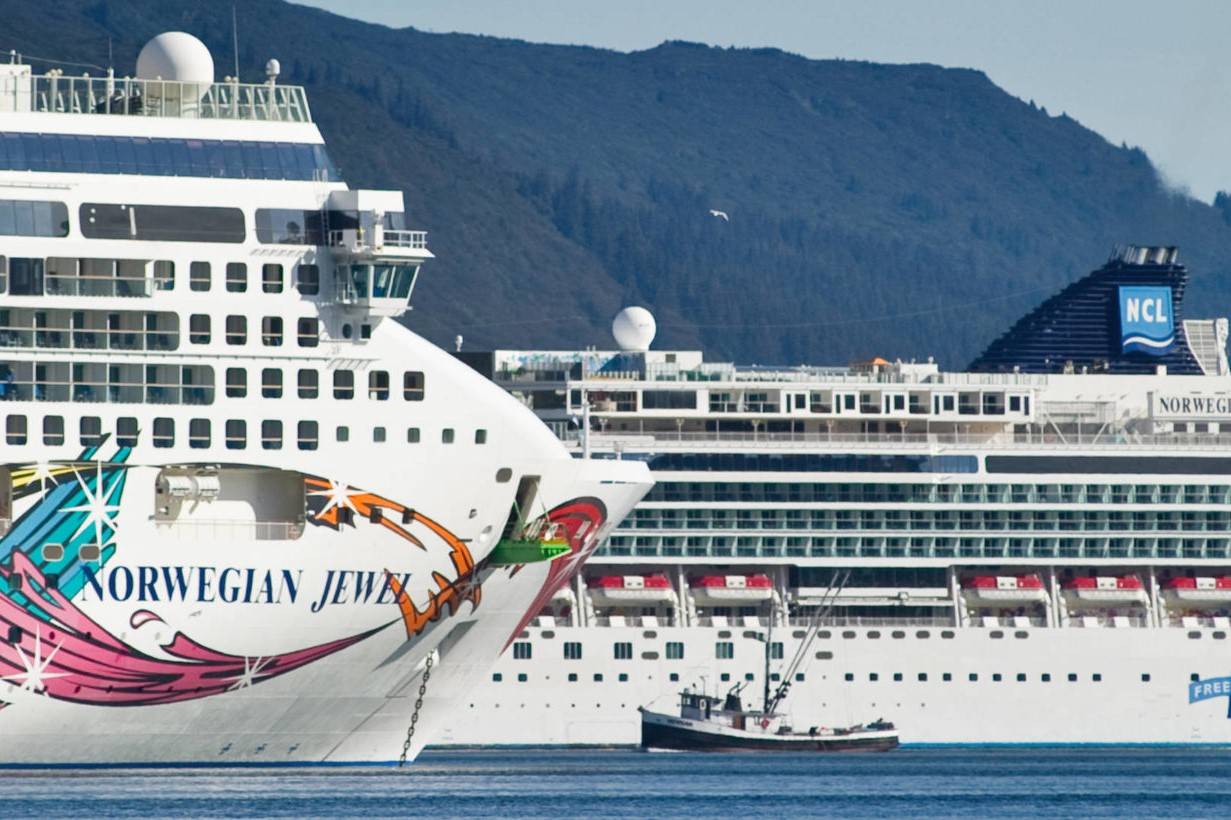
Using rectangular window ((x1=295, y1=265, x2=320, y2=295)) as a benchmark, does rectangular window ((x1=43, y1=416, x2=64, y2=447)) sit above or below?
below

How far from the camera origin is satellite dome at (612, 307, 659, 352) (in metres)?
80.2

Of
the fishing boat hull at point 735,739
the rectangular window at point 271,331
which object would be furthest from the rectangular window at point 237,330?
the fishing boat hull at point 735,739

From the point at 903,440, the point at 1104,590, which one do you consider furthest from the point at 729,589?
the point at 1104,590

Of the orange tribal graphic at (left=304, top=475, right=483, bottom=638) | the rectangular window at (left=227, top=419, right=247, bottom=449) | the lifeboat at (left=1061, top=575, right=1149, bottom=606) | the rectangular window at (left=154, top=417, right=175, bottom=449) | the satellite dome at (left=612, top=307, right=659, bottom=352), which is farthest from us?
the satellite dome at (left=612, top=307, right=659, bottom=352)

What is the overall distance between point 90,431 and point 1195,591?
124 ft

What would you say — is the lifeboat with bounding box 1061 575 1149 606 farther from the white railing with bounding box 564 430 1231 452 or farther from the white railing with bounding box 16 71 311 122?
the white railing with bounding box 16 71 311 122

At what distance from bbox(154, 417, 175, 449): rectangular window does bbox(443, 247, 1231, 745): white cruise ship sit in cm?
2314

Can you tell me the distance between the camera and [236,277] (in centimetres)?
5009

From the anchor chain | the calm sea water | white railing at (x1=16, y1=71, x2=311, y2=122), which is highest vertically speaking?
white railing at (x1=16, y1=71, x2=311, y2=122)

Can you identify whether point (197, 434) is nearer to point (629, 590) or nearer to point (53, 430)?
point (53, 430)

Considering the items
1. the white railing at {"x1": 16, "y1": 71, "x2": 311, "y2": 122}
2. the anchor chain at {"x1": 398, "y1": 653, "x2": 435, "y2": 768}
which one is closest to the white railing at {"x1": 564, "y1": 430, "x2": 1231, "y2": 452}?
the anchor chain at {"x1": 398, "y1": 653, "x2": 435, "y2": 768}

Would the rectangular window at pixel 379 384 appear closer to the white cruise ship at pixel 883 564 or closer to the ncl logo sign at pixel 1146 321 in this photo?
the white cruise ship at pixel 883 564

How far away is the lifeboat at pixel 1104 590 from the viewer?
7712 centimetres

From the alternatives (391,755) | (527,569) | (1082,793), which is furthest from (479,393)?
(1082,793)
